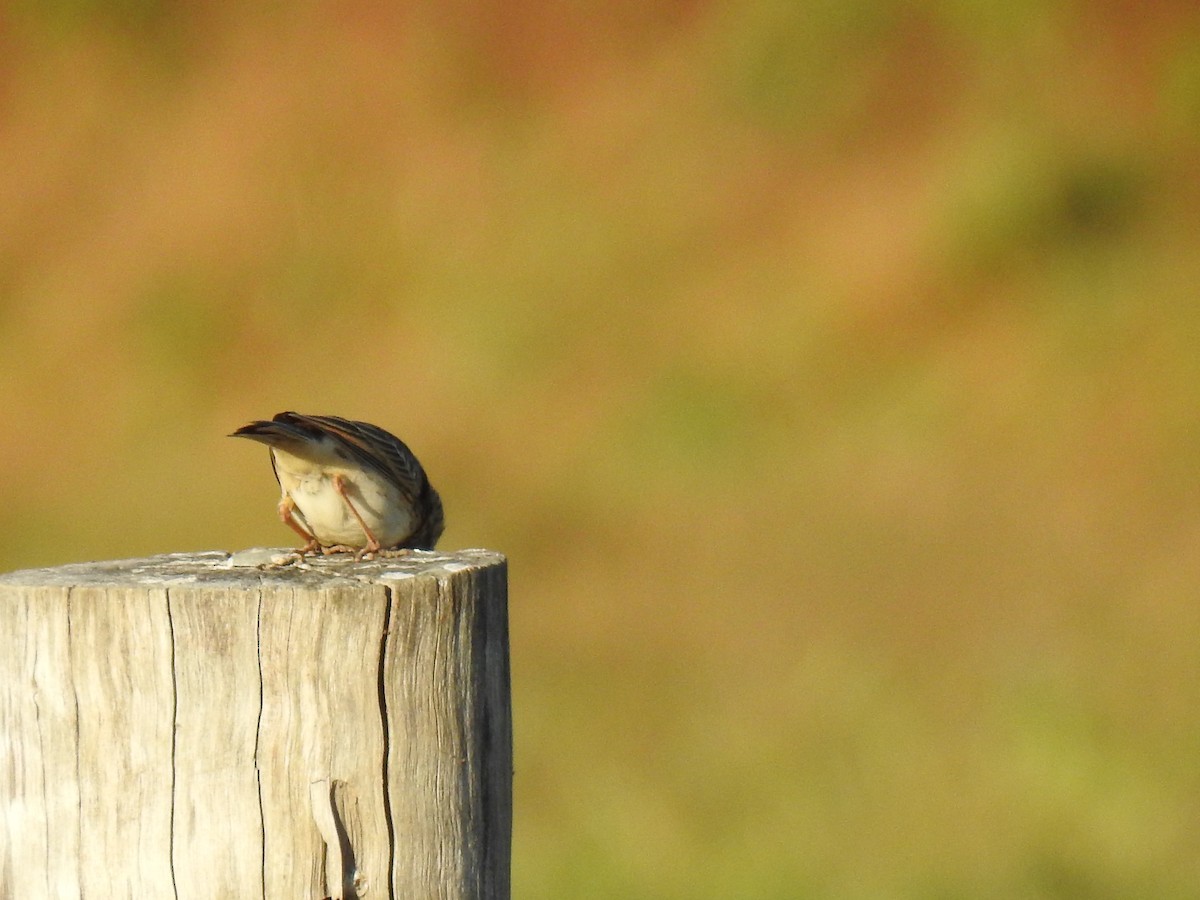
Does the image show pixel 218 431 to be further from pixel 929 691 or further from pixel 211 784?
pixel 211 784

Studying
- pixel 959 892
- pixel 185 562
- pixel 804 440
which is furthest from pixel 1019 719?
pixel 185 562

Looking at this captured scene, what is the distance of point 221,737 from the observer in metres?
2.66

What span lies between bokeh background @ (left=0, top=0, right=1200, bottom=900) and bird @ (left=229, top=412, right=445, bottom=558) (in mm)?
4721

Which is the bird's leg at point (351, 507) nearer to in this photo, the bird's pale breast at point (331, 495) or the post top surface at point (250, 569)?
the bird's pale breast at point (331, 495)

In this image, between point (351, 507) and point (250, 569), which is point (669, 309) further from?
point (250, 569)

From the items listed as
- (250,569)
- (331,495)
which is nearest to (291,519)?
(331,495)

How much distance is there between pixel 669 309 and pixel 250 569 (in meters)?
6.65

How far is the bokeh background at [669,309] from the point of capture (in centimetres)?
912

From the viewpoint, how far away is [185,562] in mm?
3189

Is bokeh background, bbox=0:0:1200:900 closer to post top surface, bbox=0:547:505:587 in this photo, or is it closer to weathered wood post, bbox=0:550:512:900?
post top surface, bbox=0:547:505:587

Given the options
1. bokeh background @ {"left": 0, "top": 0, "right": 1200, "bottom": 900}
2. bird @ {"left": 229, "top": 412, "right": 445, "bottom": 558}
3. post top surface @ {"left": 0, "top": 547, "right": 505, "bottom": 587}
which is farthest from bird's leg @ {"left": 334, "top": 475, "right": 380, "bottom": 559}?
bokeh background @ {"left": 0, "top": 0, "right": 1200, "bottom": 900}

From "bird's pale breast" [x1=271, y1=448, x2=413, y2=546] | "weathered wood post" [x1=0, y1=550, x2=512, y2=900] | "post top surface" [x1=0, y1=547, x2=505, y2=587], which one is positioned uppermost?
"bird's pale breast" [x1=271, y1=448, x2=413, y2=546]

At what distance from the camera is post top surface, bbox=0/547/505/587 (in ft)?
9.23

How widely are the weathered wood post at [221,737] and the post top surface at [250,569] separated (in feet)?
0.23
